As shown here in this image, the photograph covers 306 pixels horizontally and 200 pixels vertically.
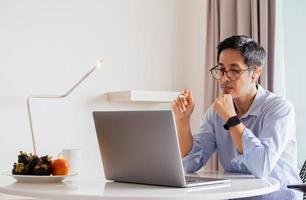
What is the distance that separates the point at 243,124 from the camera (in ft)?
6.54

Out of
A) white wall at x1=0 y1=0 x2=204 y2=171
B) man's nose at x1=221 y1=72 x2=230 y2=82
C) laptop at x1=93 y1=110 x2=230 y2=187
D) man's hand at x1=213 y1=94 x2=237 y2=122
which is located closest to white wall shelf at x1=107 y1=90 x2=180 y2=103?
white wall at x1=0 y1=0 x2=204 y2=171

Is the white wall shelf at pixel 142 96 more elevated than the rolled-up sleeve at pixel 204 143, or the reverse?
the white wall shelf at pixel 142 96

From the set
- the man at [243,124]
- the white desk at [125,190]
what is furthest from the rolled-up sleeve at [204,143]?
the white desk at [125,190]

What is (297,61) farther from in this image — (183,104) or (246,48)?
(183,104)

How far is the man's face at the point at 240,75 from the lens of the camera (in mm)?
2025

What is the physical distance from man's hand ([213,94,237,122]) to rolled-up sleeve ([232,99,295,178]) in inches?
3.9

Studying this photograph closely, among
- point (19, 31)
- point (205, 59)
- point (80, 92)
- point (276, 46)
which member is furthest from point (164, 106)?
point (19, 31)

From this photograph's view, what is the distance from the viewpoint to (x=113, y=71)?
2924 millimetres

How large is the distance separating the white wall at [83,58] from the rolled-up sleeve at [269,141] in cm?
111

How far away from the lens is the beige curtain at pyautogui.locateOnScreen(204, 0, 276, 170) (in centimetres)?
270

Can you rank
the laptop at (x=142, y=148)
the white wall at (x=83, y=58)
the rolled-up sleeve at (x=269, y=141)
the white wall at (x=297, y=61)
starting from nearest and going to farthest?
the laptop at (x=142, y=148), the rolled-up sleeve at (x=269, y=141), the white wall at (x=83, y=58), the white wall at (x=297, y=61)

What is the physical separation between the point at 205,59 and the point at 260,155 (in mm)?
1401

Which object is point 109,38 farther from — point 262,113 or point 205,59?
point 262,113

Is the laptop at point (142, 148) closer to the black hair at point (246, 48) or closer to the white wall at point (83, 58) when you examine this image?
the black hair at point (246, 48)
